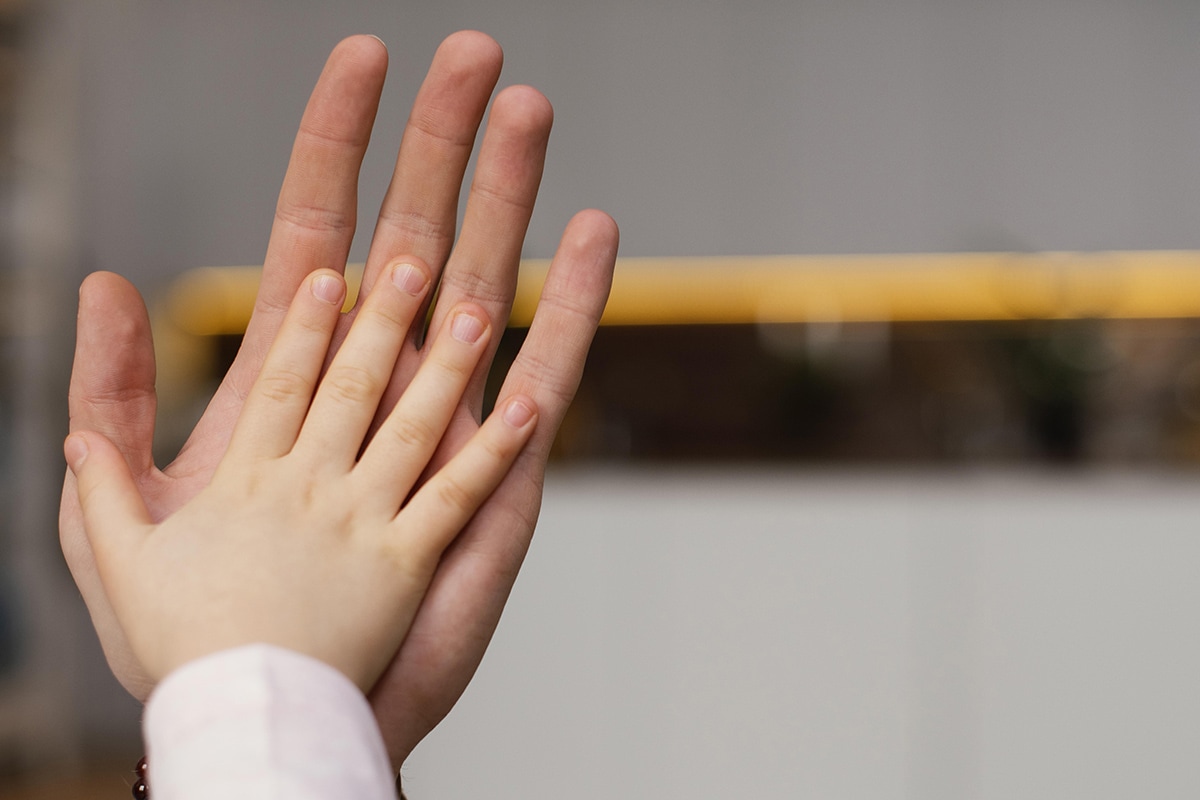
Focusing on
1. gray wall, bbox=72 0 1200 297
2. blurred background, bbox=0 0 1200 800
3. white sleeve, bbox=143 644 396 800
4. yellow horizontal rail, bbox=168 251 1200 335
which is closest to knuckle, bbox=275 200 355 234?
white sleeve, bbox=143 644 396 800

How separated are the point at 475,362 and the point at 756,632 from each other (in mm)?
822

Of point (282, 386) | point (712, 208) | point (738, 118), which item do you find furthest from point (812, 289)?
point (282, 386)

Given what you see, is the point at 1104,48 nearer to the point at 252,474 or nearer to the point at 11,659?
the point at 252,474

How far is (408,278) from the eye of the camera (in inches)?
25.7

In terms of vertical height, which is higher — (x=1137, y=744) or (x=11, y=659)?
(x=1137, y=744)

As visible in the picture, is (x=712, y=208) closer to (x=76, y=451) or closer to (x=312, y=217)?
(x=312, y=217)

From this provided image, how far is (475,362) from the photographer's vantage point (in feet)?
2.15

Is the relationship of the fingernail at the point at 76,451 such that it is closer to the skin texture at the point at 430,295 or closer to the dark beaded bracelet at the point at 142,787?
the skin texture at the point at 430,295

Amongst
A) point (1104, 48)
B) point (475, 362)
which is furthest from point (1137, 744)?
point (1104, 48)

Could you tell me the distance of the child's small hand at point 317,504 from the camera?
0.49 m

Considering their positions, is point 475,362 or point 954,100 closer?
point 475,362

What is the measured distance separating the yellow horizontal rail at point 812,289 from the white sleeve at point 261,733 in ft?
7.63

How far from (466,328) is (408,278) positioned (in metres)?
0.05

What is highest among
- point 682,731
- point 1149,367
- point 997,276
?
point 997,276
